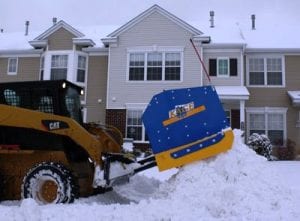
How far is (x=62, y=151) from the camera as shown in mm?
8672

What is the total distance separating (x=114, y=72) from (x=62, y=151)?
16.8m

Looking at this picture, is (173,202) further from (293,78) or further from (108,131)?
(293,78)

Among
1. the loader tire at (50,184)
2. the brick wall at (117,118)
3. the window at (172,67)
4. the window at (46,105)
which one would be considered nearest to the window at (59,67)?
the brick wall at (117,118)

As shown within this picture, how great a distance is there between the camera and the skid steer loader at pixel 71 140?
8.03 metres

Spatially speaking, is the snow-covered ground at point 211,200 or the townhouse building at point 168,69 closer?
the snow-covered ground at point 211,200

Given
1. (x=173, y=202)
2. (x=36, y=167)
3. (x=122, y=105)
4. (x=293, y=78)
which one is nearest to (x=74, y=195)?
(x=36, y=167)

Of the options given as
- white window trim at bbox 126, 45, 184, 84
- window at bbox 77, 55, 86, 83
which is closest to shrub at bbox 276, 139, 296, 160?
white window trim at bbox 126, 45, 184, 84

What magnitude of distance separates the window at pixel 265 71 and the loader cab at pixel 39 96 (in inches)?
719

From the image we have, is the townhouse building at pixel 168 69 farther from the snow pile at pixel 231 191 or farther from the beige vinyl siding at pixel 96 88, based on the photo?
the snow pile at pixel 231 191

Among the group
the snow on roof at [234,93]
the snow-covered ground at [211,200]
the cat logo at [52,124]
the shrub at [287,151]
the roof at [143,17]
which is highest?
the roof at [143,17]

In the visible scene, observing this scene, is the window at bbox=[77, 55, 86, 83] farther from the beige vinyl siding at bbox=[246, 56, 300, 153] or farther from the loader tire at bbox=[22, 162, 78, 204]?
the loader tire at bbox=[22, 162, 78, 204]

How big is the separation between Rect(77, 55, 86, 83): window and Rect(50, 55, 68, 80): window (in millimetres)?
746

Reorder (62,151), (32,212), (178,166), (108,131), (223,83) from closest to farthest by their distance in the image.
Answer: (32,212) < (178,166) < (62,151) < (108,131) < (223,83)

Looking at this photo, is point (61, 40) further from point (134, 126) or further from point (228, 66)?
point (228, 66)
